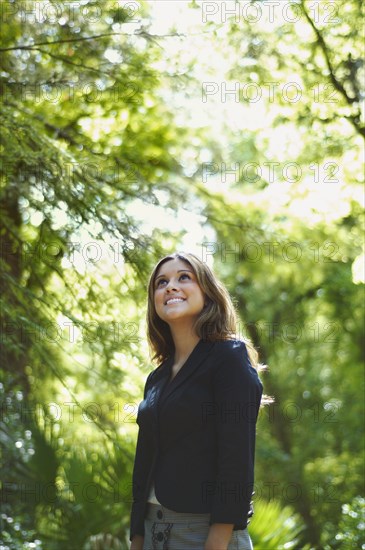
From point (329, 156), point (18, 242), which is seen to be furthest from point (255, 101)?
point (18, 242)

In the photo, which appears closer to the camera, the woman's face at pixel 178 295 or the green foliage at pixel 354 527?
the woman's face at pixel 178 295

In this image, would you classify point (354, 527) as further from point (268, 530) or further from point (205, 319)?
point (205, 319)

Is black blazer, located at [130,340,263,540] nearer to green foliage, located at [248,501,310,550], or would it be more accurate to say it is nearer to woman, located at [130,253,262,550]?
woman, located at [130,253,262,550]

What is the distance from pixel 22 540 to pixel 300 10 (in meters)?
5.42

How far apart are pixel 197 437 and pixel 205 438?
28mm

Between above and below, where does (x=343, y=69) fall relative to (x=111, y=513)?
above

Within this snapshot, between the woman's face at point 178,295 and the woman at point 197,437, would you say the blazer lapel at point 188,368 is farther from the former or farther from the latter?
the woman's face at point 178,295

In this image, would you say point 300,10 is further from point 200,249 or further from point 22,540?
point 22,540

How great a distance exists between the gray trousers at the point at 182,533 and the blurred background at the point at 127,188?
5.65ft

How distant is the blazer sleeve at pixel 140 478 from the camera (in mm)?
2701

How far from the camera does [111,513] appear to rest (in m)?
6.73

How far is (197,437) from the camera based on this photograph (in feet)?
A: 8.44

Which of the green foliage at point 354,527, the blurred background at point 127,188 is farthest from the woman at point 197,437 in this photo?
the green foliage at point 354,527

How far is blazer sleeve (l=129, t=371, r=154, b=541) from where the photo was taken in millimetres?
2701
